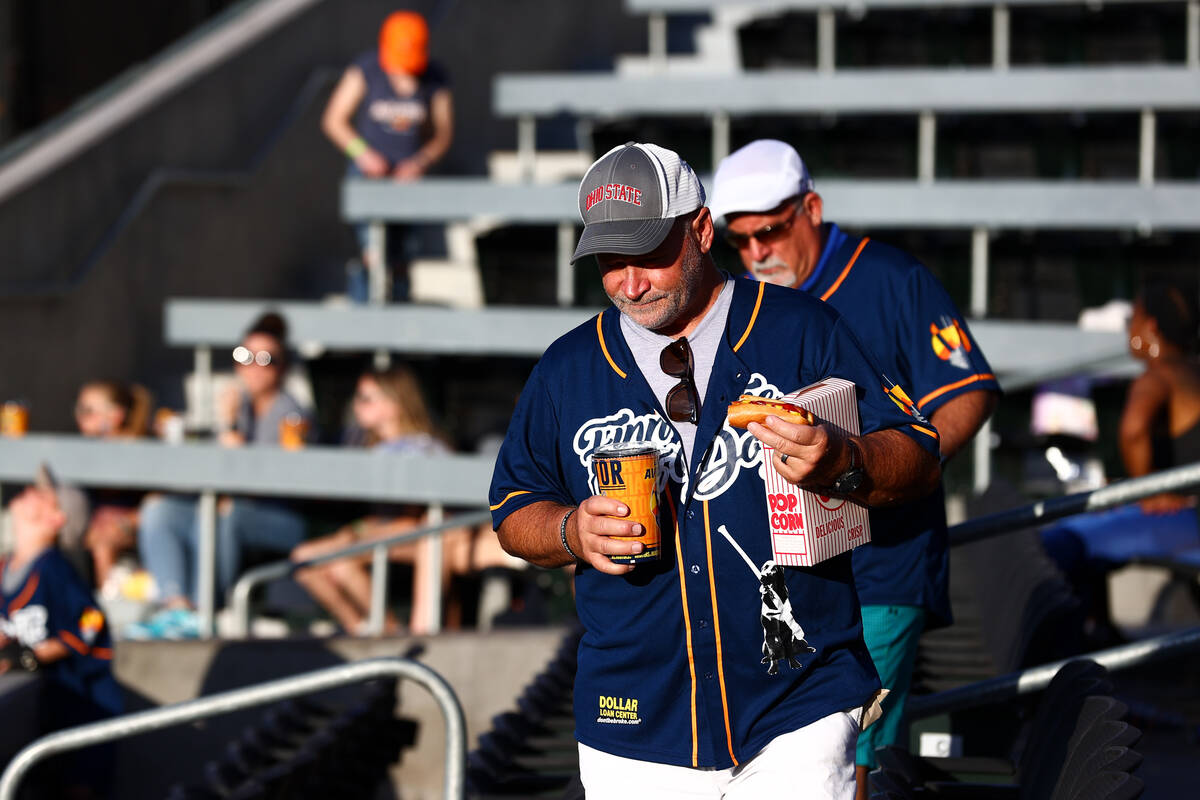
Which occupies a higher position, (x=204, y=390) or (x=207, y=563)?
(x=204, y=390)

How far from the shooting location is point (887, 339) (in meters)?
3.52

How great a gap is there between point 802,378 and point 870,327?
994mm

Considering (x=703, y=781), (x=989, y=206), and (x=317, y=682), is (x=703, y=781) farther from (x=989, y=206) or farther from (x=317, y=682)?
(x=989, y=206)

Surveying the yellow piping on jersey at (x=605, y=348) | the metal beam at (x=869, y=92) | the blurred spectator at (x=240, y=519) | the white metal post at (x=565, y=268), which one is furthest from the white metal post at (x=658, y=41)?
the yellow piping on jersey at (x=605, y=348)

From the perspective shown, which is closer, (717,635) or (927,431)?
(717,635)

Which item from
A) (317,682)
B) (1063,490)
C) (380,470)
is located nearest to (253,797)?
(317,682)

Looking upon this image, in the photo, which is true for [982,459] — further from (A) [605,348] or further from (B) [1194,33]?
(A) [605,348]

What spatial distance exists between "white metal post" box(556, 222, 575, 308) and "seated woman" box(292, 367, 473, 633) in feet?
7.47

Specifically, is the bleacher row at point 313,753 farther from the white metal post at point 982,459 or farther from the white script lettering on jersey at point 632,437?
the white metal post at point 982,459

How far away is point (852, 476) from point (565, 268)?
7.50 m

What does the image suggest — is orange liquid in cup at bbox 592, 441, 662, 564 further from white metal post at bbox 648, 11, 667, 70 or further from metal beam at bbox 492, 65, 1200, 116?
white metal post at bbox 648, 11, 667, 70

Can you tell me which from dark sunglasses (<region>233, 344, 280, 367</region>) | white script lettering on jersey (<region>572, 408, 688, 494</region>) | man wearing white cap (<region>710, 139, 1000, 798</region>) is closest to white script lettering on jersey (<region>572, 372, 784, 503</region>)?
white script lettering on jersey (<region>572, 408, 688, 494</region>)

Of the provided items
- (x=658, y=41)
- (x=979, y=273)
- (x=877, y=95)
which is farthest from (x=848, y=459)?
(x=658, y=41)

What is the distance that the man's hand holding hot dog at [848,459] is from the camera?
234 centimetres
